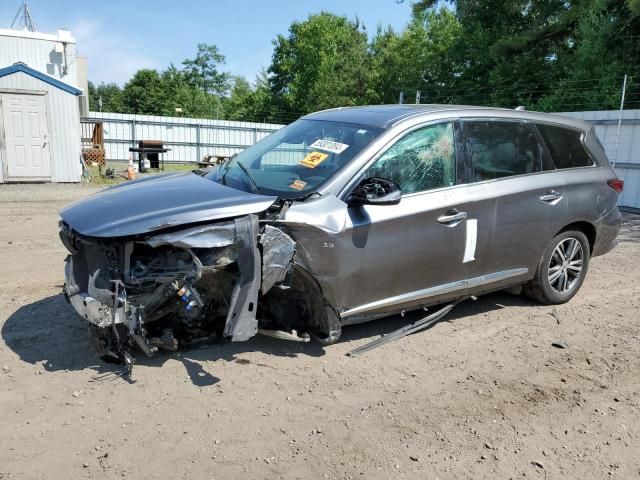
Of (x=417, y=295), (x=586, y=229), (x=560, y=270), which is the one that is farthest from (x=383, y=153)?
(x=586, y=229)

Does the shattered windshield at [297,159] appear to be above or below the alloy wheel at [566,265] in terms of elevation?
above

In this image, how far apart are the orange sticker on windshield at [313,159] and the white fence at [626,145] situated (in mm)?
10840

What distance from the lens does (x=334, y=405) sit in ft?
11.3

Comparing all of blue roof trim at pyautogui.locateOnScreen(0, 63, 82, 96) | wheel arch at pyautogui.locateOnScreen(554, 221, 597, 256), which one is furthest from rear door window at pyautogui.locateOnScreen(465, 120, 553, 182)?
blue roof trim at pyautogui.locateOnScreen(0, 63, 82, 96)

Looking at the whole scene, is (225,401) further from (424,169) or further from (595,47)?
(595,47)

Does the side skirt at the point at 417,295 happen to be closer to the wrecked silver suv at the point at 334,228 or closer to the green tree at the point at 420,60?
the wrecked silver suv at the point at 334,228

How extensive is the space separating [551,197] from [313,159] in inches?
92.2

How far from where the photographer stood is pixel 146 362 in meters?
3.85

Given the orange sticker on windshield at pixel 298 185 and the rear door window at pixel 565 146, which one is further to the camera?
the rear door window at pixel 565 146

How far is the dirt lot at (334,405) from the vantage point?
2.86m

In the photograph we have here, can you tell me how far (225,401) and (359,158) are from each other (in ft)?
6.44

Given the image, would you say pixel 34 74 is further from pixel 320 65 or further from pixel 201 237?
pixel 320 65

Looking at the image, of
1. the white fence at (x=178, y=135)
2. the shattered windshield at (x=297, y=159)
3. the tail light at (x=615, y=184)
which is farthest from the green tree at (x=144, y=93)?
the tail light at (x=615, y=184)

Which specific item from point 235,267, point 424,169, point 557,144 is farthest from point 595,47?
point 235,267
